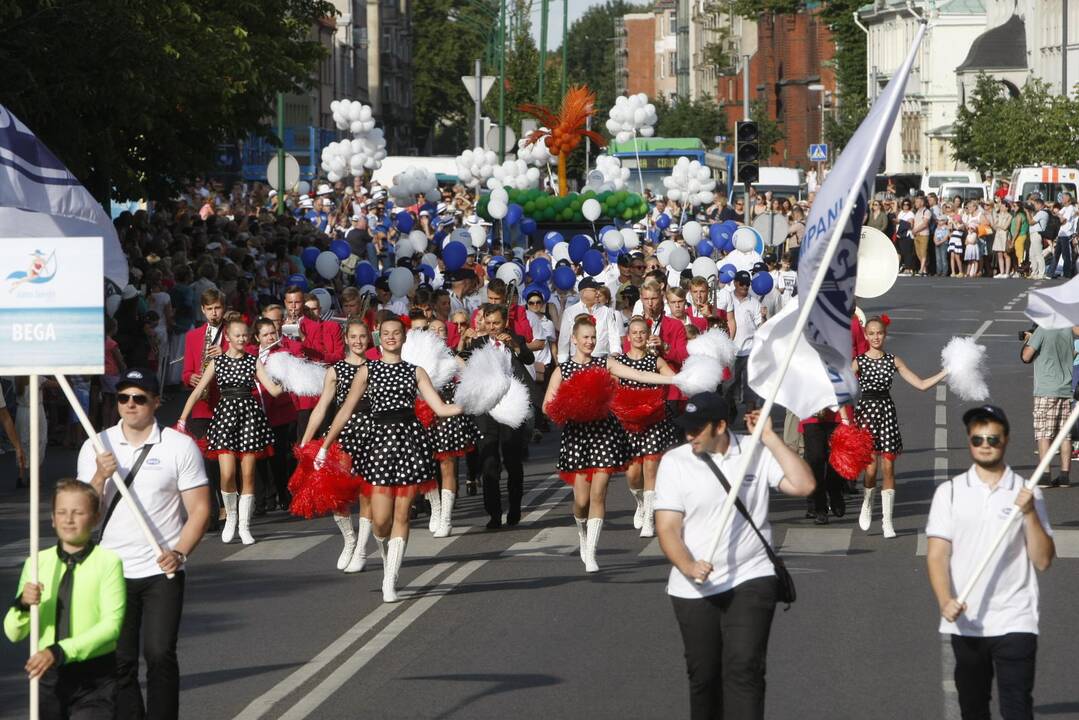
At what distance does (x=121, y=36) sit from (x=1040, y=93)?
162ft

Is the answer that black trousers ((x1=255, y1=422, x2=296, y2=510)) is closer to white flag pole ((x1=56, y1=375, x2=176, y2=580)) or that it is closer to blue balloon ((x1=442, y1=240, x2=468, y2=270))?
white flag pole ((x1=56, y1=375, x2=176, y2=580))

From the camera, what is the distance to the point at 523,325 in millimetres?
19719

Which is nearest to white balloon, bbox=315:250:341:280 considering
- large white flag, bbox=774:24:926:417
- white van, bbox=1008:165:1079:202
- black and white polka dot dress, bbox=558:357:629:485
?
black and white polka dot dress, bbox=558:357:629:485

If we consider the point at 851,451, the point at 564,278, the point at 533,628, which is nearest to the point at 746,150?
the point at 564,278

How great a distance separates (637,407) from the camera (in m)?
14.1

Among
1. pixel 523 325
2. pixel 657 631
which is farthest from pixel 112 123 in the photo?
pixel 657 631

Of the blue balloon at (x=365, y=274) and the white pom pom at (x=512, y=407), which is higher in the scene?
the blue balloon at (x=365, y=274)

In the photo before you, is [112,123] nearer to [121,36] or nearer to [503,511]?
[121,36]

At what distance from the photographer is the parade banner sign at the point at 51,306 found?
26.8 feet

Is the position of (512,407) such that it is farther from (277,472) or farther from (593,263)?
(593,263)

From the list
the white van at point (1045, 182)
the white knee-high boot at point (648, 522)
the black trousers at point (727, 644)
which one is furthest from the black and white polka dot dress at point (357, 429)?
the white van at point (1045, 182)

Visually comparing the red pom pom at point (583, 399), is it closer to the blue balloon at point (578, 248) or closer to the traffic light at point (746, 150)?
the blue balloon at point (578, 248)

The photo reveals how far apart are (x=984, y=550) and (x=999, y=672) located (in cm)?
45

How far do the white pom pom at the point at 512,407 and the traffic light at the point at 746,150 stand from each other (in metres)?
16.3
